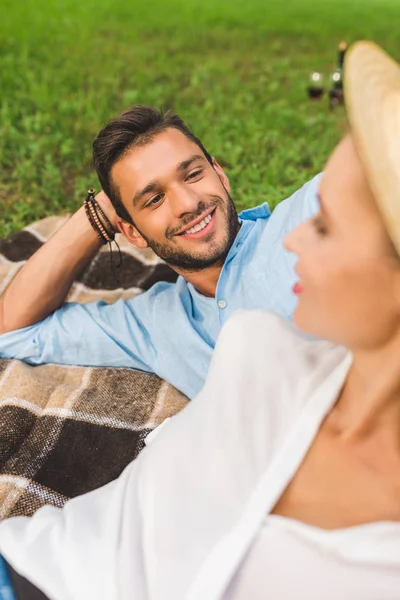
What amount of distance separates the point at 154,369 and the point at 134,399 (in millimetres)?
140

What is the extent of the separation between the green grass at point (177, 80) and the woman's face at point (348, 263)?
8.85 ft

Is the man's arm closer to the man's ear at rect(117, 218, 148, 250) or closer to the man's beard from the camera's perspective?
the man's ear at rect(117, 218, 148, 250)

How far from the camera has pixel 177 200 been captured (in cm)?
204

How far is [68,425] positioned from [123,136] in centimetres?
101

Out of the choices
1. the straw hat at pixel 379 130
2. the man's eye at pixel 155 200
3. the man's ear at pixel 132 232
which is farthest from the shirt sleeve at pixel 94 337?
the straw hat at pixel 379 130

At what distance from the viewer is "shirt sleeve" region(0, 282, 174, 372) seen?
2316mm

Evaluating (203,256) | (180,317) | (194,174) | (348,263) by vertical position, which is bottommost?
(180,317)

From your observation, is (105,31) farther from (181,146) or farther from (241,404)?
(241,404)

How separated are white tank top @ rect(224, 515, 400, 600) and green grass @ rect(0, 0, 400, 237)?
279cm

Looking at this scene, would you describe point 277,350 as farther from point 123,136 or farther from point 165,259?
point 123,136

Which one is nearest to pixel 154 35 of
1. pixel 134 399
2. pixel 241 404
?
pixel 134 399

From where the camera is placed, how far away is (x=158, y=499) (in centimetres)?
116

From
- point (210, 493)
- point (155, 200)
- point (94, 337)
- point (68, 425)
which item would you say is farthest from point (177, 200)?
point (210, 493)

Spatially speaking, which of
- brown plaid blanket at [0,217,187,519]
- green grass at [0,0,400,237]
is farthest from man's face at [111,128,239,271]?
green grass at [0,0,400,237]
